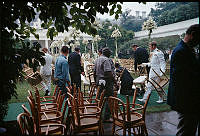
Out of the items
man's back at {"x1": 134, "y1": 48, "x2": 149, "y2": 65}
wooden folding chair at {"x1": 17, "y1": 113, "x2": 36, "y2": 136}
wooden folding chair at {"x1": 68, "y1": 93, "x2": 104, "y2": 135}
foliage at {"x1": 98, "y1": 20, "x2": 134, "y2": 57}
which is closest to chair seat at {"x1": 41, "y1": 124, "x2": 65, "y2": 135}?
wooden folding chair at {"x1": 68, "y1": 93, "x2": 104, "y2": 135}

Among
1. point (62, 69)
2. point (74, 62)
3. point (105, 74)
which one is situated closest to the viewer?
point (105, 74)

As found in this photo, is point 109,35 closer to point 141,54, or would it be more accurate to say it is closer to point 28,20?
point 141,54

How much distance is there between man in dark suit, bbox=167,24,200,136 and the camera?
2254mm

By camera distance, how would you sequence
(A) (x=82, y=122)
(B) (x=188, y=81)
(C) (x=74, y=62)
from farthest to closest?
1. (C) (x=74, y=62)
2. (A) (x=82, y=122)
3. (B) (x=188, y=81)

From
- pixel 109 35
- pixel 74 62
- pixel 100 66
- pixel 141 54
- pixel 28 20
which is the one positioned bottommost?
pixel 100 66

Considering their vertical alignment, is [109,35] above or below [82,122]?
above

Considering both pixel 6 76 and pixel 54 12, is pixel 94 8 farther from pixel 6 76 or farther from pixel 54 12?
pixel 6 76

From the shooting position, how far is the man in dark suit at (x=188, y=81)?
2254 mm

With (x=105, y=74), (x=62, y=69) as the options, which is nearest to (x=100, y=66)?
(x=105, y=74)

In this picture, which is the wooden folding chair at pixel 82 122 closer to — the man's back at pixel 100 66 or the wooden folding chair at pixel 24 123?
the wooden folding chair at pixel 24 123

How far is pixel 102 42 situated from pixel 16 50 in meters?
34.2

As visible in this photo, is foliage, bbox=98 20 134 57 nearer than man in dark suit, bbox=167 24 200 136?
No

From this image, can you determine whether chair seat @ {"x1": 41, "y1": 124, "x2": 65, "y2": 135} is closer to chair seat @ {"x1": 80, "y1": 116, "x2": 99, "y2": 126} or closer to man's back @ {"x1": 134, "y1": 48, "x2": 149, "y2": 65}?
chair seat @ {"x1": 80, "y1": 116, "x2": 99, "y2": 126}

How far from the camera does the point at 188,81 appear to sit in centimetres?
228
